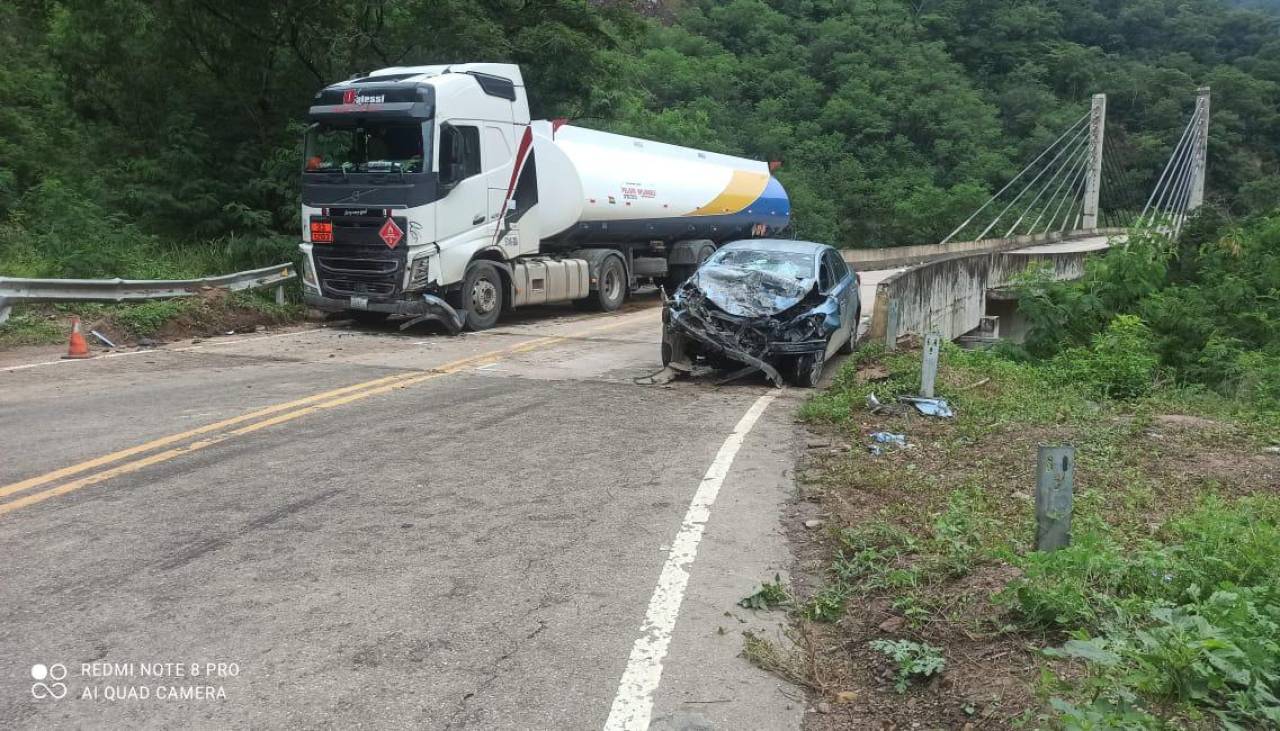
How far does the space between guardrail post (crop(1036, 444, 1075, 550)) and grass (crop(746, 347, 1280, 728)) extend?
12 cm

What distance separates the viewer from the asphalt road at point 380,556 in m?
3.64

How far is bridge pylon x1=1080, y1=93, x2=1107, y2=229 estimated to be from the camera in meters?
52.3

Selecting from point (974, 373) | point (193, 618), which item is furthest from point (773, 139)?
point (193, 618)

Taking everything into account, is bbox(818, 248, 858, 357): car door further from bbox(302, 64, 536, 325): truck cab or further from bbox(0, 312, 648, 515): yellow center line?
bbox(302, 64, 536, 325): truck cab

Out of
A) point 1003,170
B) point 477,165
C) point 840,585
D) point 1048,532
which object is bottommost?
point 840,585

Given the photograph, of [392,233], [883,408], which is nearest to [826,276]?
[883,408]

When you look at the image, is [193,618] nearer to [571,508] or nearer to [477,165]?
[571,508]

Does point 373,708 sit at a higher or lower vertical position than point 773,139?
lower

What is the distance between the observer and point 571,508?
6.02 metres

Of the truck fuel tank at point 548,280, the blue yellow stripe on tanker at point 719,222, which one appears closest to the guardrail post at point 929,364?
the truck fuel tank at point 548,280

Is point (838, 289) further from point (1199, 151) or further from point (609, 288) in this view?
point (1199, 151)

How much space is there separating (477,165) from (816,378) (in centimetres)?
677

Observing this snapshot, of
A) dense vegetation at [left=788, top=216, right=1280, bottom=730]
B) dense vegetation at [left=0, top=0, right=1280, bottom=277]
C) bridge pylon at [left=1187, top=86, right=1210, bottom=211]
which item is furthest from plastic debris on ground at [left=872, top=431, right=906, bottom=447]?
bridge pylon at [left=1187, top=86, right=1210, bottom=211]

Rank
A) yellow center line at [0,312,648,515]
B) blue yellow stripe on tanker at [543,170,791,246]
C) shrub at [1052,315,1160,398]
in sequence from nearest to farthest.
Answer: yellow center line at [0,312,648,515], shrub at [1052,315,1160,398], blue yellow stripe on tanker at [543,170,791,246]
